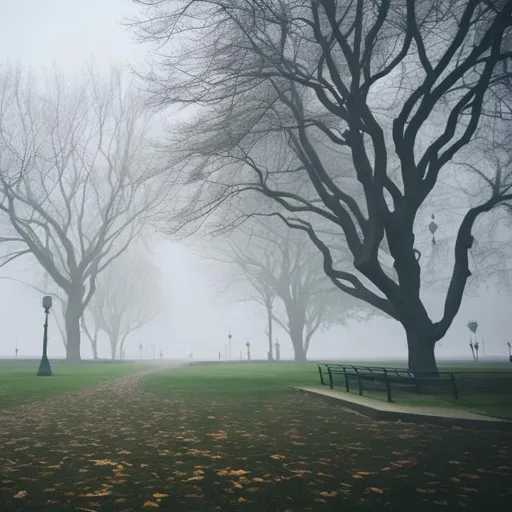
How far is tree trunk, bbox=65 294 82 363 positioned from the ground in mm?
26187

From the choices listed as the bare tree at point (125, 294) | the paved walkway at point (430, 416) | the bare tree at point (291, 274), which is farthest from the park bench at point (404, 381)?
the bare tree at point (125, 294)

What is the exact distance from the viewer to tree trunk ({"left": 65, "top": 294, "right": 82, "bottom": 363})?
35.4 m

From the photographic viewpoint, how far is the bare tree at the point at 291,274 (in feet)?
129

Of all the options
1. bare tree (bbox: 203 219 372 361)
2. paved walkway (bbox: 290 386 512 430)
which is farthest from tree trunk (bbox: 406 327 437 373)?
bare tree (bbox: 203 219 372 361)

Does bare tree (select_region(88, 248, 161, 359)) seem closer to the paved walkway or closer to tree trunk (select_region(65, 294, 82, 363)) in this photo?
tree trunk (select_region(65, 294, 82, 363))

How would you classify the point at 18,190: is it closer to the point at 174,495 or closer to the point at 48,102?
the point at 48,102

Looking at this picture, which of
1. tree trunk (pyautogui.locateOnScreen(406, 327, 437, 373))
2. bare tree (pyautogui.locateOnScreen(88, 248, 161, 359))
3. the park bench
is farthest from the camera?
bare tree (pyautogui.locateOnScreen(88, 248, 161, 359))

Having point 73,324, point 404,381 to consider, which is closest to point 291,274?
point 73,324

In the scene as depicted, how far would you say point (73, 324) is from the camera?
1400 inches

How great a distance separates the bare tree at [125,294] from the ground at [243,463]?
140 ft

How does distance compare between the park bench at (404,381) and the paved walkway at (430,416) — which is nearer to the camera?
the paved walkway at (430,416)

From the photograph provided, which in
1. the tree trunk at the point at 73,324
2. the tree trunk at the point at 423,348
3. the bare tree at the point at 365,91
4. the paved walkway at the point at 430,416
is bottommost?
the paved walkway at the point at 430,416

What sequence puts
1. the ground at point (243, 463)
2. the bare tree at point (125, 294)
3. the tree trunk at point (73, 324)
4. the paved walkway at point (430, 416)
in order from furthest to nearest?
the bare tree at point (125, 294) → the tree trunk at point (73, 324) → the paved walkway at point (430, 416) → the ground at point (243, 463)

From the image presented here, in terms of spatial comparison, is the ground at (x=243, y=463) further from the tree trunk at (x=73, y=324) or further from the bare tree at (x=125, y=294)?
the bare tree at (x=125, y=294)
